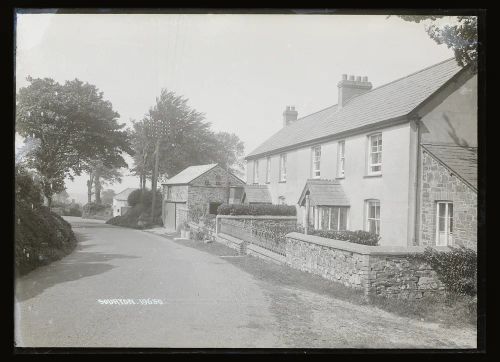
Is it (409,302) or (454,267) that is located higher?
(454,267)

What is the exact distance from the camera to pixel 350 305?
853 cm

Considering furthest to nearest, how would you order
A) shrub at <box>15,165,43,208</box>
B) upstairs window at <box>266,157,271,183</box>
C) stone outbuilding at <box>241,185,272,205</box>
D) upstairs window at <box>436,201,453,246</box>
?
upstairs window at <box>266,157,271,183</box> → stone outbuilding at <box>241,185,272,205</box> → upstairs window at <box>436,201,453,246</box> → shrub at <box>15,165,43,208</box>

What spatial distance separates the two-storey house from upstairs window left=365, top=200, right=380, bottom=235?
38 millimetres

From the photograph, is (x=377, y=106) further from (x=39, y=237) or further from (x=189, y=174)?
(x=39, y=237)

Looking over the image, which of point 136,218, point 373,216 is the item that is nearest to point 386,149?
point 373,216

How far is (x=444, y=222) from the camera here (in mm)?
12016

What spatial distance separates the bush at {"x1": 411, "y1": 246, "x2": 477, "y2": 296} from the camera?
850 cm

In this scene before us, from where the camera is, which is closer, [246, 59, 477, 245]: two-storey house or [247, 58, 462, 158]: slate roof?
[246, 59, 477, 245]: two-storey house

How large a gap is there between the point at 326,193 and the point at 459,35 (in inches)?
348

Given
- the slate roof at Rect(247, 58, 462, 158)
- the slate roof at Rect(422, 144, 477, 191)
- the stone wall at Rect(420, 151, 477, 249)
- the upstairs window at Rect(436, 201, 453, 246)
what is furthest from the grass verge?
the slate roof at Rect(247, 58, 462, 158)

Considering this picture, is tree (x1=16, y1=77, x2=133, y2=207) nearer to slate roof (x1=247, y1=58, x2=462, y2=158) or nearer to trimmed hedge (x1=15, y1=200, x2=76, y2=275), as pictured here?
trimmed hedge (x1=15, y1=200, x2=76, y2=275)

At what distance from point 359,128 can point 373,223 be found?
374 centimetres

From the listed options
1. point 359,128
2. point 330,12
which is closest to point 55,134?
point 330,12

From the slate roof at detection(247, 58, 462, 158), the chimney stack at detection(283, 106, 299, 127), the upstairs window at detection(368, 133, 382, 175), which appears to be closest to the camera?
the chimney stack at detection(283, 106, 299, 127)
